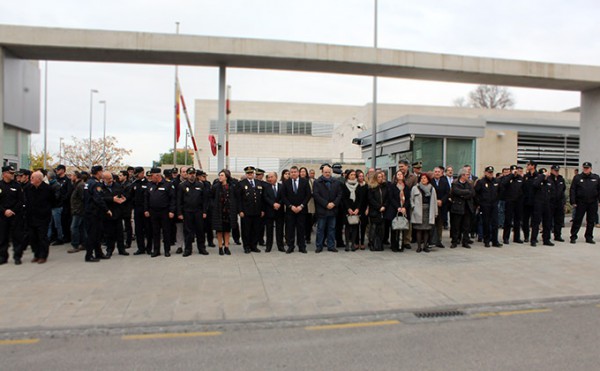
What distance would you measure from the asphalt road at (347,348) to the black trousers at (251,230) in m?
4.68

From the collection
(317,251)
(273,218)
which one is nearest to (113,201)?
(273,218)

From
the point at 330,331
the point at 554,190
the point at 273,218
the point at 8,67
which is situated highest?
the point at 8,67

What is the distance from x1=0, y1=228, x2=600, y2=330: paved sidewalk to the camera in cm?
590

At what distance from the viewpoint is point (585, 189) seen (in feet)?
37.3

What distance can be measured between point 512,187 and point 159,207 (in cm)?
868

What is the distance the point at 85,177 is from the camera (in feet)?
34.3

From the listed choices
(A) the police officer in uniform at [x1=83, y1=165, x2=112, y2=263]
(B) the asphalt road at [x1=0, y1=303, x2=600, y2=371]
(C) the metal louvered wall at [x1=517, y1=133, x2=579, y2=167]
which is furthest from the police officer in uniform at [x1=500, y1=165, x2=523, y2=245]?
(C) the metal louvered wall at [x1=517, y1=133, x2=579, y2=167]

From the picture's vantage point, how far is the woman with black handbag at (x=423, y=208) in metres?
10.1

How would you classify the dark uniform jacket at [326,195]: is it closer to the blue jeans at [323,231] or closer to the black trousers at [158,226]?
the blue jeans at [323,231]

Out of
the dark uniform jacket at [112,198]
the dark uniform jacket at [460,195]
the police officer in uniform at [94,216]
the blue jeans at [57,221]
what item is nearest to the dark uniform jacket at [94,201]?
the police officer in uniform at [94,216]

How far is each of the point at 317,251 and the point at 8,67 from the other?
30.3 ft

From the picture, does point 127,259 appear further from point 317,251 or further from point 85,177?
point 317,251

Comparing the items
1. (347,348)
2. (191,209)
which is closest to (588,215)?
(347,348)

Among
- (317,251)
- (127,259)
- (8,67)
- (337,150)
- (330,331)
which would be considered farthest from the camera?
(337,150)
